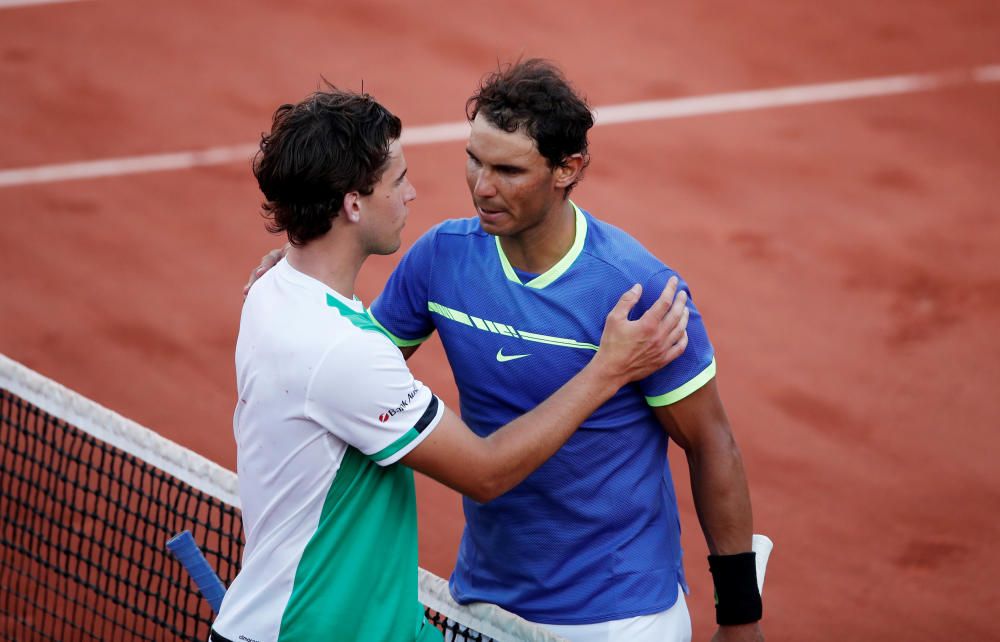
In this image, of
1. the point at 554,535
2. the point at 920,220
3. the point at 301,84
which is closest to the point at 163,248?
the point at 301,84

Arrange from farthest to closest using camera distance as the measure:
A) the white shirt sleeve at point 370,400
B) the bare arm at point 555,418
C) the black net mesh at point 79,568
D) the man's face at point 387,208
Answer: the black net mesh at point 79,568
the man's face at point 387,208
the bare arm at point 555,418
the white shirt sleeve at point 370,400

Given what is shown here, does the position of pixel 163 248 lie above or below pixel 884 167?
below

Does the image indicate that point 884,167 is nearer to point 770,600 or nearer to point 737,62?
point 737,62

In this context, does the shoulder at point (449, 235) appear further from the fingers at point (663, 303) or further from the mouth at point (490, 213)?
the fingers at point (663, 303)

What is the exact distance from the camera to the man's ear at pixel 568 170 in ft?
12.6

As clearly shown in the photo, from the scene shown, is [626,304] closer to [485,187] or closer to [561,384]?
[561,384]

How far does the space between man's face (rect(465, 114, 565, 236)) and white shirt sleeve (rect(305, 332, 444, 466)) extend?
68cm

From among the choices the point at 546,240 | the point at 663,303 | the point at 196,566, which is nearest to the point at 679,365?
the point at 663,303

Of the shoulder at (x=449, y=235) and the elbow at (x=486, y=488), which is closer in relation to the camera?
the elbow at (x=486, y=488)

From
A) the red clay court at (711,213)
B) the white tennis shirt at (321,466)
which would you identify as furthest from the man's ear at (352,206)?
the red clay court at (711,213)

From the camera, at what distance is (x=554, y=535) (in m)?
3.96

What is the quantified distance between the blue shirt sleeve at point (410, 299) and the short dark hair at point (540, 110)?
Answer: 0.51 m

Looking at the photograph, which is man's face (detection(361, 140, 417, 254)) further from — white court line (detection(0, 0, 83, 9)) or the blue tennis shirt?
white court line (detection(0, 0, 83, 9))

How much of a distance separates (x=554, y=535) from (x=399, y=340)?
87 cm
